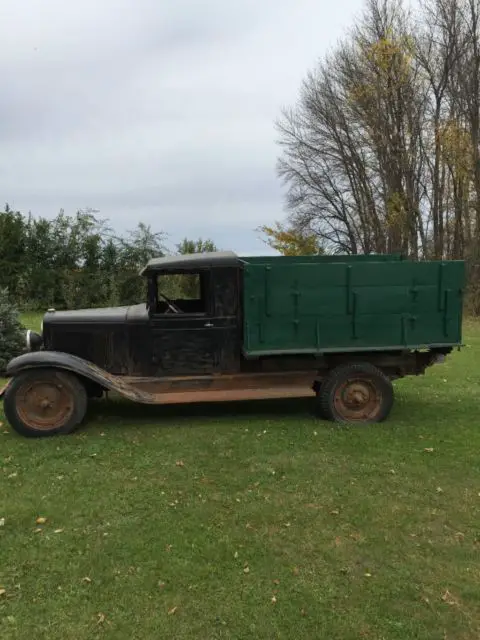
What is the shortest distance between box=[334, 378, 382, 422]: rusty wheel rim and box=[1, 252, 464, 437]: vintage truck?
0.04ft

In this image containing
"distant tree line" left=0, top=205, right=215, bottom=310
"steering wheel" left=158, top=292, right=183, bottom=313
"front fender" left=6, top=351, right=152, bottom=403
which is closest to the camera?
"front fender" left=6, top=351, right=152, bottom=403

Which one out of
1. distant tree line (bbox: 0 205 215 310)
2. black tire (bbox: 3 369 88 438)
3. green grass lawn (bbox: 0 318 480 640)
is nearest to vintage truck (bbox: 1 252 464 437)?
black tire (bbox: 3 369 88 438)

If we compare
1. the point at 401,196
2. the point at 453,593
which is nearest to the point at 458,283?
the point at 453,593

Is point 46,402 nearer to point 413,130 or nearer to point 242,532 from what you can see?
point 242,532

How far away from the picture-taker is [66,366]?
613cm

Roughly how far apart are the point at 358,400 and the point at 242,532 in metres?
3.14

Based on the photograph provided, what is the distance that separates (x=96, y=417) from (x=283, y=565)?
4011mm

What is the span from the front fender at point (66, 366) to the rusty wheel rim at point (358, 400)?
2.33 meters

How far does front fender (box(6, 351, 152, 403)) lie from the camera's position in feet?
20.1

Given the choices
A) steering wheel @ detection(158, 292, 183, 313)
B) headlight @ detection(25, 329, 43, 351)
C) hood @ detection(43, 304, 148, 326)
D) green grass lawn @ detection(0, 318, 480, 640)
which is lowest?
green grass lawn @ detection(0, 318, 480, 640)

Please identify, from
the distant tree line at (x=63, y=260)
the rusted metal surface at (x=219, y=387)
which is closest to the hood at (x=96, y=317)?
the rusted metal surface at (x=219, y=387)

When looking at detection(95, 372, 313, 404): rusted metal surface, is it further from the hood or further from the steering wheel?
the steering wheel

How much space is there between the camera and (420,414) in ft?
23.7

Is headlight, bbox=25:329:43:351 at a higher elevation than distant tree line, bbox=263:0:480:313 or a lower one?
lower
